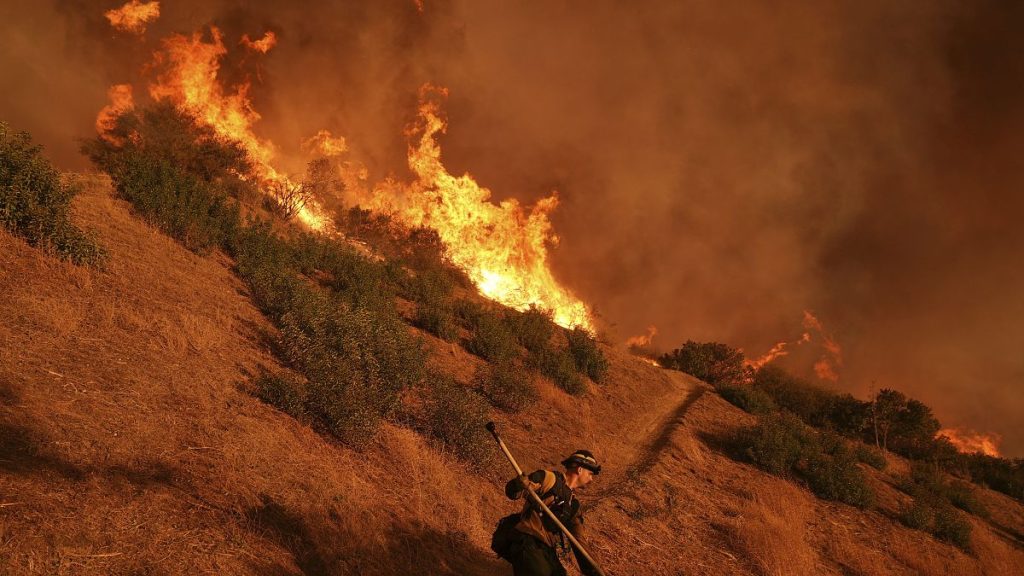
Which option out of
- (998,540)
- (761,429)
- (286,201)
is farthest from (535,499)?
(286,201)

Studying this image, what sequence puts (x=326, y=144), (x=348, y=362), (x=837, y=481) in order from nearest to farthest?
(x=348, y=362), (x=837, y=481), (x=326, y=144)

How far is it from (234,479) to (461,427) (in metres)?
4.40

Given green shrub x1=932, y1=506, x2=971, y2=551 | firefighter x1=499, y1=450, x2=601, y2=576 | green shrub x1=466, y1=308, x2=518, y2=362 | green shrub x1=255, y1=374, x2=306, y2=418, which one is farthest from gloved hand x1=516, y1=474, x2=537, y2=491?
green shrub x1=932, y1=506, x2=971, y2=551

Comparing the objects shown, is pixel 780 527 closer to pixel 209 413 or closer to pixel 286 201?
pixel 209 413

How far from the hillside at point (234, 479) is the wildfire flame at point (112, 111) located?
8038mm

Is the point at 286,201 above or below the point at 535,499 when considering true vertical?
above

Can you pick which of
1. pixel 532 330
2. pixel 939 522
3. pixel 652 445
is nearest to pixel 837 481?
pixel 939 522

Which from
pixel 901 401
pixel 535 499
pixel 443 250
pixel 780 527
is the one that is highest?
pixel 901 401

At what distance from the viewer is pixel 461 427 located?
878 cm

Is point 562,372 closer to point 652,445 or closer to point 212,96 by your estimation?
point 652,445

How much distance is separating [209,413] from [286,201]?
19543 millimetres

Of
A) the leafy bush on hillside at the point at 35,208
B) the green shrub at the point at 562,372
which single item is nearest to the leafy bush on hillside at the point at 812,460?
the green shrub at the point at 562,372

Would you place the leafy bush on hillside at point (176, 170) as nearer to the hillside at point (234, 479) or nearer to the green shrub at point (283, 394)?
the hillside at point (234, 479)

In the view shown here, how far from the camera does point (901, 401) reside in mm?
21203
